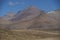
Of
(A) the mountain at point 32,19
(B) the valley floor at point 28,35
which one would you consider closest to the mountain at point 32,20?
(A) the mountain at point 32,19

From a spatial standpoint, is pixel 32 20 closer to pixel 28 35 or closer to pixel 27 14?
pixel 27 14

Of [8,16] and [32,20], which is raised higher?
[8,16]

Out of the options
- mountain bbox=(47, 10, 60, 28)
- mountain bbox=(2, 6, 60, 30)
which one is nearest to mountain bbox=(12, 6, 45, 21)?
mountain bbox=(2, 6, 60, 30)

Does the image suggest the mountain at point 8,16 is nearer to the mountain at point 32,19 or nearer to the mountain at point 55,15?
the mountain at point 32,19

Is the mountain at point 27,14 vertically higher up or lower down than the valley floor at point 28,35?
higher up

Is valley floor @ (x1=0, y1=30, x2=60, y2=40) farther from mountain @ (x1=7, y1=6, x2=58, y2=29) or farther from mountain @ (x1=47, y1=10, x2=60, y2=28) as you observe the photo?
mountain @ (x1=47, y1=10, x2=60, y2=28)

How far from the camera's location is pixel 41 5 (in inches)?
125

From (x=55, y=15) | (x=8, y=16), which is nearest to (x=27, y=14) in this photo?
(x=8, y=16)

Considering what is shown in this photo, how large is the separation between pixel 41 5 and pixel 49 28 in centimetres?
55

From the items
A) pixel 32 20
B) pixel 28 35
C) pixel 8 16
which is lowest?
pixel 28 35

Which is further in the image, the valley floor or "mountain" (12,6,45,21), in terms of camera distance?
"mountain" (12,6,45,21)

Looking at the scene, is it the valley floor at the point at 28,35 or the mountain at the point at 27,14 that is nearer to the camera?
the valley floor at the point at 28,35

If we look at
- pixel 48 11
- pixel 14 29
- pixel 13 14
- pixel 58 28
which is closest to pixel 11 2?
pixel 13 14

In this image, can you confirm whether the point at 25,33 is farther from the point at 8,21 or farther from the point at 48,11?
the point at 48,11
